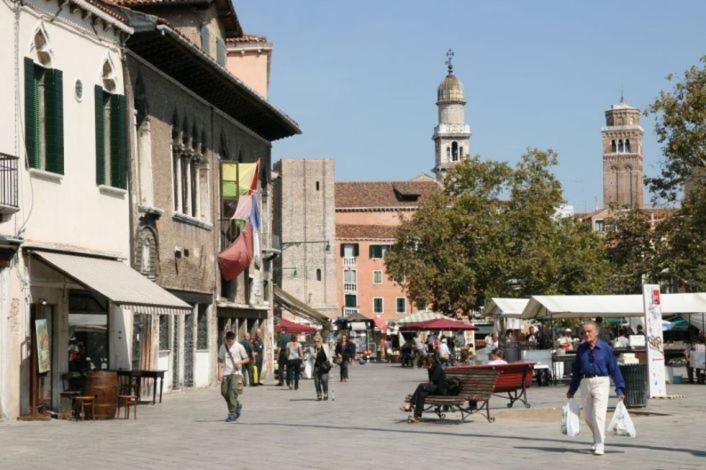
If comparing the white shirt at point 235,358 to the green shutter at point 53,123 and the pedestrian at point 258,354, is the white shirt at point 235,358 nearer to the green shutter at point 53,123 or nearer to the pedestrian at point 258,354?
the green shutter at point 53,123

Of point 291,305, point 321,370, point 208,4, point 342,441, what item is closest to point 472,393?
point 342,441

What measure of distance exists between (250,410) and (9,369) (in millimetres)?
5666

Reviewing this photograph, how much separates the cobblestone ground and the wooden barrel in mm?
571

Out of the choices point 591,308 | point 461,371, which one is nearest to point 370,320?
point 591,308

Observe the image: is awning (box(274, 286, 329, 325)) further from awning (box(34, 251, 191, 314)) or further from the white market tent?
awning (box(34, 251, 191, 314))

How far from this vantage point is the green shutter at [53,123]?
26062mm

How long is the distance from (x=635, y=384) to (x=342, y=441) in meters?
7.63

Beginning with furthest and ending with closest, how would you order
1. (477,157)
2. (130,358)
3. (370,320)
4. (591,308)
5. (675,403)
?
1. (370,320)
2. (477,157)
3. (591,308)
4. (130,358)
5. (675,403)

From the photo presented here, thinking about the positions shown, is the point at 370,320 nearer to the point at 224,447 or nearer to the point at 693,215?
the point at 693,215

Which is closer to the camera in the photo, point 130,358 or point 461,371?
point 461,371

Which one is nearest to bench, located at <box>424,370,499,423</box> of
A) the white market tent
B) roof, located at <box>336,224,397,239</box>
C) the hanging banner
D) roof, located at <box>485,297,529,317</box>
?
the hanging banner

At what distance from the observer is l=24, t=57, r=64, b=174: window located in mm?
25656

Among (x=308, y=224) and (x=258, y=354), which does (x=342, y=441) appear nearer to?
(x=258, y=354)

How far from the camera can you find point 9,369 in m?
24.4
